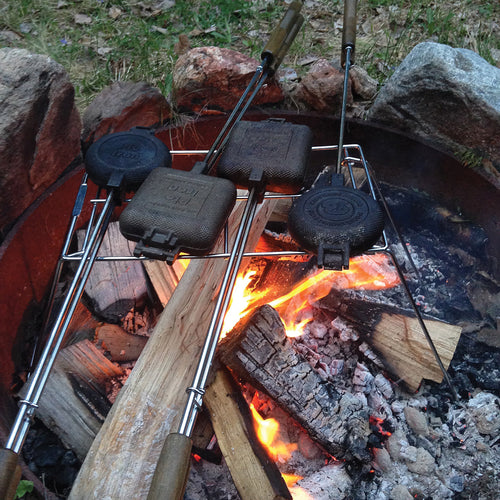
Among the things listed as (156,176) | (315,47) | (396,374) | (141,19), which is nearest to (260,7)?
(315,47)

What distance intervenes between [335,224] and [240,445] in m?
0.88

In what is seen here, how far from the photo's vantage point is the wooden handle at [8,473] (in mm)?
937

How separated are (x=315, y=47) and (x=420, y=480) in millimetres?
3305

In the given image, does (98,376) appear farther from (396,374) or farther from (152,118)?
(152,118)

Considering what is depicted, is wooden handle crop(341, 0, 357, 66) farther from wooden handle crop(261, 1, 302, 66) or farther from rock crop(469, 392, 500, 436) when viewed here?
rock crop(469, 392, 500, 436)

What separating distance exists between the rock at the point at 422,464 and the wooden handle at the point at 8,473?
1431 millimetres

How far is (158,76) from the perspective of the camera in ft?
10.6

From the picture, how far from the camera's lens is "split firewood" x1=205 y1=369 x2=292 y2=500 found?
155 cm

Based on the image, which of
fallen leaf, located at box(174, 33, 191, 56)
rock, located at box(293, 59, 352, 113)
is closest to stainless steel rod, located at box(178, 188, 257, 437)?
rock, located at box(293, 59, 352, 113)

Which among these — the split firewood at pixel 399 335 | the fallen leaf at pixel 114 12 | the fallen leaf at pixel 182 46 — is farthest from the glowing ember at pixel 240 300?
the fallen leaf at pixel 114 12

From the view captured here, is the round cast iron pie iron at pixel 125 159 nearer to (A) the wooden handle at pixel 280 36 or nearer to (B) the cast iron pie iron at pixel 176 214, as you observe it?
(B) the cast iron pie iron at pixel 176 214

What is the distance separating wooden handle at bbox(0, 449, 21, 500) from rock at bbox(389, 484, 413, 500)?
1329mm

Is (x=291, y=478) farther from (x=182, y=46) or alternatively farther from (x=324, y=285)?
(x=182, y=46)

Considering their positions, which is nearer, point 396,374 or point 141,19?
point 396,374
